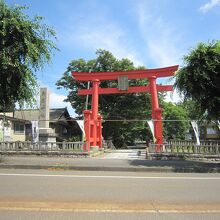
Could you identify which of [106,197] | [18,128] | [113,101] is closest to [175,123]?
[113,101]

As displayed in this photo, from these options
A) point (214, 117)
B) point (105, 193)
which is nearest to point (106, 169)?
point (105, 193)

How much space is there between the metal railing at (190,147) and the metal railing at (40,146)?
17.2 feet

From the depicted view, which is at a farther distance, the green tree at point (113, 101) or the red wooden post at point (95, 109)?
the green tree at point (113, 101)

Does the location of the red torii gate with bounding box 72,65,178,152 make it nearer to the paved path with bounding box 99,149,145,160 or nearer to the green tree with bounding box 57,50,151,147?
the paved path with bounding box 99,149,145,160

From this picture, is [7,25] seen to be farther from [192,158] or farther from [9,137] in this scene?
[9,137]

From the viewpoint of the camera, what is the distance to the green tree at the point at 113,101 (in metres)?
48.5

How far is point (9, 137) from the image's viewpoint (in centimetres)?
3925

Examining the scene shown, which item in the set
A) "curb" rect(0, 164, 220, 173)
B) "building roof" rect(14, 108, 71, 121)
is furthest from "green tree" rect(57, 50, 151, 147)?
"curb" rect(0, 164, 220, 173)

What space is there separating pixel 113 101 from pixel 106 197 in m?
41.6

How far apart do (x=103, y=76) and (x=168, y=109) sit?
43.3 m

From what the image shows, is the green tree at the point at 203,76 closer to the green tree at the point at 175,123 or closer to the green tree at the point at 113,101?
the green tree at the point at 113,101

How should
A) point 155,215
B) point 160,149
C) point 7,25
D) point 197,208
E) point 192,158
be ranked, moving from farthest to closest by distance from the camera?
point 160,149
point 192,158
point 7,25
point 197,208
point 155,215

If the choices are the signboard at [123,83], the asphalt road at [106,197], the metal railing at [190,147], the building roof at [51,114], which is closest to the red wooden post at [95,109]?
the signboard at [123,83]

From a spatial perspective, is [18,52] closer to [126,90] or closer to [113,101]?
[126,90]
